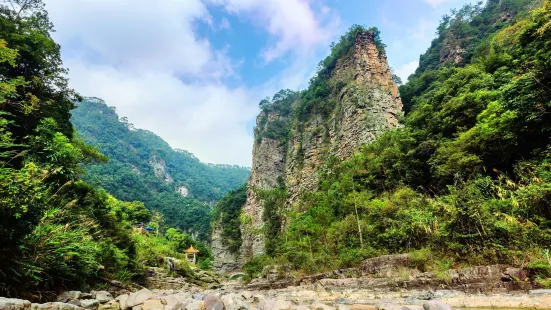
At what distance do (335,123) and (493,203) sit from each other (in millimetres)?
27555

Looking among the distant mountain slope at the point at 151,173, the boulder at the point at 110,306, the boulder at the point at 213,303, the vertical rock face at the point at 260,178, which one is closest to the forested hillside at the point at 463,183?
the boulder at the point at 213,303

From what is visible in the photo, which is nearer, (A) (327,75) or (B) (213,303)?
(B) (213,303)

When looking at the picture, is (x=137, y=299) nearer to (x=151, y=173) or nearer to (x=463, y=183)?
(x=463, y=183)

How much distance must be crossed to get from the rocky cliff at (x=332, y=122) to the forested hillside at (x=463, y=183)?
20.6 feet

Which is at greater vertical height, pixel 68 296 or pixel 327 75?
pixel 327 75

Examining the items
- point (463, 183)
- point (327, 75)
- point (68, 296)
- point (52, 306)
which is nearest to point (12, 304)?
point (52, 306)

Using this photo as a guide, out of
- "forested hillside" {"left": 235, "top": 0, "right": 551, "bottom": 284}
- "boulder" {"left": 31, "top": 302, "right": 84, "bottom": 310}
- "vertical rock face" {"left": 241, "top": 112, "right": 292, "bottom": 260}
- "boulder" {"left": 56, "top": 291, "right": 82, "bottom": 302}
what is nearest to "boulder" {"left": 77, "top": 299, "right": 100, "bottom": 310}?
"boulder" {"left": 31, "top": 302, "right": 84, "bottom": 310}

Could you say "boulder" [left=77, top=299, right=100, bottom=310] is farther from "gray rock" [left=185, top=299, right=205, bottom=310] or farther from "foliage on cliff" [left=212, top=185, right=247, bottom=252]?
"foliage on cliff" [left=212, top=185, right=247, bottom=252]

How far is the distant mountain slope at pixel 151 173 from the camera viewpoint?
6366 centimetres

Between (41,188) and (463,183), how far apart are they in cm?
1228

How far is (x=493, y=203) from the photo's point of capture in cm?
776

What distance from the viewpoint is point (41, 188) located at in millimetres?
5676

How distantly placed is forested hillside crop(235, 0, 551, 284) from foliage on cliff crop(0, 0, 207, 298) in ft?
31.6

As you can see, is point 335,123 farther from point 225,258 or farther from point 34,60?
point 225,258
